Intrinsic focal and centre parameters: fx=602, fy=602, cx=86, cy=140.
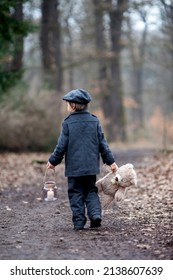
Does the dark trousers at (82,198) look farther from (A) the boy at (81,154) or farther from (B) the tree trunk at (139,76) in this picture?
(B) the tree trunk at (139,76)

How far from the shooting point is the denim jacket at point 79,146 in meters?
7.76

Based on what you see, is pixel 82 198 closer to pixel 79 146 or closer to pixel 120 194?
pixel 120 194

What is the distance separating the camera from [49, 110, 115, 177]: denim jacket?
7.76 metres

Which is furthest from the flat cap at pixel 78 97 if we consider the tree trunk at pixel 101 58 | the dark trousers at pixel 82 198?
the tree trunk at pixel 101 58

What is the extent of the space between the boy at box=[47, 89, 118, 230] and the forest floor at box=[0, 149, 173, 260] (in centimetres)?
27

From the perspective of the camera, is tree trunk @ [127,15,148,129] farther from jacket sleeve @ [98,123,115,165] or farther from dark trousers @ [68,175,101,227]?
dark trousers @ [68,175,101,227]

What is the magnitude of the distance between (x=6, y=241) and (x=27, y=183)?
6.70 meters

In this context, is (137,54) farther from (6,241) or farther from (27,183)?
(6,241)

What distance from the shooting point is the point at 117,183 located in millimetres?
8195

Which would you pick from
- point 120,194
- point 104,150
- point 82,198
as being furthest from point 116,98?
point 82,198

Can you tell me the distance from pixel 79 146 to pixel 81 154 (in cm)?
11

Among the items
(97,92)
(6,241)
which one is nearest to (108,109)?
(97,92)
